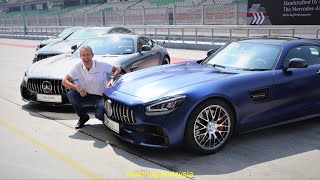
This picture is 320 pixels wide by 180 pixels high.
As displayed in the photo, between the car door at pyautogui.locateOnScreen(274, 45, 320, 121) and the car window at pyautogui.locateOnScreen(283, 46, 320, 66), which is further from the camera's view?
the car window at pyautogui.locateOnScreen(283, 46, 320, 66)

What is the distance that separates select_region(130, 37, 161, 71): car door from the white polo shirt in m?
1.91

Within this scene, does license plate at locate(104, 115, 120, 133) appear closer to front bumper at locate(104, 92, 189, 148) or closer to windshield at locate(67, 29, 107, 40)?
front bumper at locate(104, 92, 189, 148)

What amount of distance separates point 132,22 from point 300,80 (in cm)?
2690

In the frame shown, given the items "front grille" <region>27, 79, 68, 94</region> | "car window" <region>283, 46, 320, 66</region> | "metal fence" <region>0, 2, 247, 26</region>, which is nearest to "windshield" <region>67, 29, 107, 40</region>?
"front grille" <region>27, 79, 68, 94</region>

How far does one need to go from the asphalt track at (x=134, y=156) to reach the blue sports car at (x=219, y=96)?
0.24 meters

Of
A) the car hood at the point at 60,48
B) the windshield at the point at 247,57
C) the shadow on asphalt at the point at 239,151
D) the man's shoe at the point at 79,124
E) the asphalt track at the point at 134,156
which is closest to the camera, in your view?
the asphalt track at the point at 134,156

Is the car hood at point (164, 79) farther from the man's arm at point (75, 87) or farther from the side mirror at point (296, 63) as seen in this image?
the side mirror at point (296, 63)

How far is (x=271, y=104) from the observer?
5.15m

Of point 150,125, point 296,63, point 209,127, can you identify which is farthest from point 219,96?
point 296,63

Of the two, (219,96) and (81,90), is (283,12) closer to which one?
(81,90)

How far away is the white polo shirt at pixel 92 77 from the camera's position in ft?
19.2

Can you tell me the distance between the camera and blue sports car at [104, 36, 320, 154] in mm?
4488

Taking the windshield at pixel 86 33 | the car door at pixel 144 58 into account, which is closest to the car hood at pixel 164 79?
the car door at pixel 144 58

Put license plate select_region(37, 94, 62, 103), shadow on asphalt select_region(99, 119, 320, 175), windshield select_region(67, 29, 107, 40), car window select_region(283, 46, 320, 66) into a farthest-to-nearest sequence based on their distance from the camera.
Result: windshield select_region(67, 29, 107, 40) → license plate select_region(37, 94, 62, 103) → car window select_region(283, 46, 320, 66) → shadow on asphalt select_region(99, 119, 320, 175)
